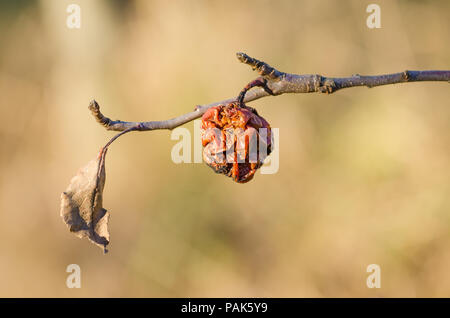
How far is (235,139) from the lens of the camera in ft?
4.09

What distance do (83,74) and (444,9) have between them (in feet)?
9.25

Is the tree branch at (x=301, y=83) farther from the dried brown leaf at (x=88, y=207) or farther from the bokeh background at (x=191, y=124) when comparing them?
the bokeh background at (x=191, y=124)

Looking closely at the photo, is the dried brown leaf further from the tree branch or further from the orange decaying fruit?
the orange decaying fruit

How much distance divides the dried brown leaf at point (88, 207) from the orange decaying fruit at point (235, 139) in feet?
1.02

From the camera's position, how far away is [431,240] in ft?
9.79

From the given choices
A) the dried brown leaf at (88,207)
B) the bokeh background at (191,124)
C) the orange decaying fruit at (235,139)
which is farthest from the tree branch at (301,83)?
the bokeh background at (191,124)

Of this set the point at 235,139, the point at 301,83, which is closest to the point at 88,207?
the point at 235,139

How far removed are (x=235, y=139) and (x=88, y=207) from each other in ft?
1.45

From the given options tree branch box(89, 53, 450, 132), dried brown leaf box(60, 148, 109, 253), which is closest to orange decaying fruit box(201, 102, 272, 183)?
tree branch box(89, 53, 450, 132)

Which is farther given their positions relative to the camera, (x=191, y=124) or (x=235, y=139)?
(x=191, y=124)

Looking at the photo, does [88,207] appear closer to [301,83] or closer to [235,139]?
[235,139]

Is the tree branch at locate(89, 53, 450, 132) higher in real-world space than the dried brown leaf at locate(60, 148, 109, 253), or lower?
higher

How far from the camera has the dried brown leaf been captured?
3.98ft

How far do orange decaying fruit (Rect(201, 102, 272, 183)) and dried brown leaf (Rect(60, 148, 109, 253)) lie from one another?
311 millimetres
